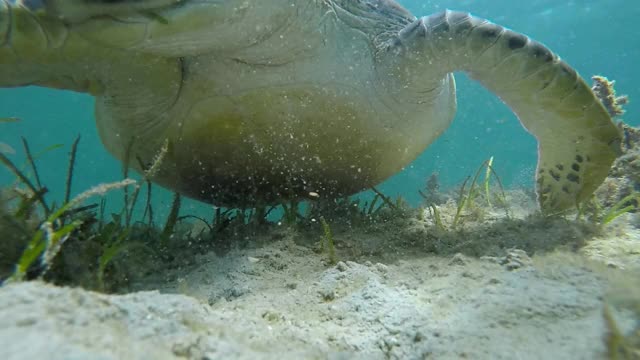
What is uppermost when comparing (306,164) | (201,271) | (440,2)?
(440,2)

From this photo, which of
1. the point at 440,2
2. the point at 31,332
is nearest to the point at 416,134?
the point at 31,332

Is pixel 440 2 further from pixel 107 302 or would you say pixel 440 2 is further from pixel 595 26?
pixel 107 302

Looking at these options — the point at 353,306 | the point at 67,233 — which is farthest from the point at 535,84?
the point at 67,233

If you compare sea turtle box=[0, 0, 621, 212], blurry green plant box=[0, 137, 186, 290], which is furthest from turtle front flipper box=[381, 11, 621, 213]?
blurry green plant box=[0, 137, 186, 290]

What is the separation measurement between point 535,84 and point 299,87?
140 centimetres

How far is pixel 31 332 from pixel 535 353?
106 cm

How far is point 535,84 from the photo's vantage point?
2.30m

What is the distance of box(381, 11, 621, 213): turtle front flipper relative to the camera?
7.38 ft

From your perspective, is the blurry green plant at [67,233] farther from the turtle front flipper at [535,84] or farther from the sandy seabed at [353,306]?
the turtle front flipper at [535,84]

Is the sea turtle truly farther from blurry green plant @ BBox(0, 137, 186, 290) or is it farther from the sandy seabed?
the sandy seabed

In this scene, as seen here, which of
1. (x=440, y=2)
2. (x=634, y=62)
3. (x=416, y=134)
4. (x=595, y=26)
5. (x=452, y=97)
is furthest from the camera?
(x=634, y=62)

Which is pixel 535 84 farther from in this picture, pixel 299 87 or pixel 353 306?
pixel 353 306

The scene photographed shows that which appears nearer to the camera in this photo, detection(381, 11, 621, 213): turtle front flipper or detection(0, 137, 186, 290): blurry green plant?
detection(0, 137, 186, 290): blurry green plant

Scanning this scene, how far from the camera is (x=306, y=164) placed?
2641mm
